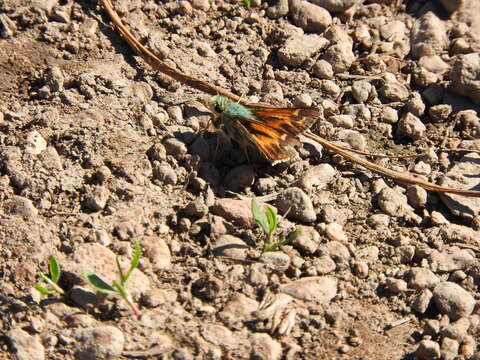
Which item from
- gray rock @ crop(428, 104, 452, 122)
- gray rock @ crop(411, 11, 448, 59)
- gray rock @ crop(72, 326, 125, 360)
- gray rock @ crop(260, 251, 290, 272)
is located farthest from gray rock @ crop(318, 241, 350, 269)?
gray rock @ crop(411, 11, 448, 59)

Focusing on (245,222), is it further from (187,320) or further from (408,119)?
(408,119)

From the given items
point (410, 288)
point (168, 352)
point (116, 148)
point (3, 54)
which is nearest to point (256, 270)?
point (168, 352)

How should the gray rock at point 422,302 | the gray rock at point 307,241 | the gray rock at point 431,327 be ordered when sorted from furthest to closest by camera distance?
the gray rock at point 307,241
the gray rock at point 422,302
the gray rock at point 431,327

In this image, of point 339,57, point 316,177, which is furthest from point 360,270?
point 339,57

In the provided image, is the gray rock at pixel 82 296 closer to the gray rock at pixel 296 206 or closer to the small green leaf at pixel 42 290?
the small green leaf at pixel 42 290

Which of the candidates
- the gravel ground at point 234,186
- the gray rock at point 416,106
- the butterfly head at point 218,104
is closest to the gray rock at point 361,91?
the gravel ground at point 234,186

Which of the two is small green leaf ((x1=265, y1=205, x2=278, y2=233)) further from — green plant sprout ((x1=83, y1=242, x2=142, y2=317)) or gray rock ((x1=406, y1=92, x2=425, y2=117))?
gray rock ((x1=406, y1=92, x2=425, y2=117))
